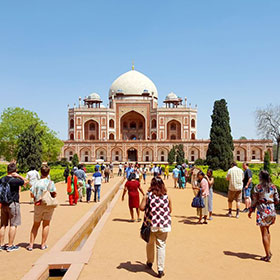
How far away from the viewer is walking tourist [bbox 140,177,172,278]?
13.2 ft

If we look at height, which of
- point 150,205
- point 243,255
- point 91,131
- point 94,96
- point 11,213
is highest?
point 94,96

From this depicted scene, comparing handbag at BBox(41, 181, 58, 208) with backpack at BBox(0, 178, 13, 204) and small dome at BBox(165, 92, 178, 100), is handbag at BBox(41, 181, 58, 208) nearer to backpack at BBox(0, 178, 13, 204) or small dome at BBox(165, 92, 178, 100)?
backpack at BBox(0, 178, 13, 204)

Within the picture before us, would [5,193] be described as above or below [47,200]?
above

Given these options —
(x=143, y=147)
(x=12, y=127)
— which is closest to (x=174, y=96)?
(x=143, y=147)

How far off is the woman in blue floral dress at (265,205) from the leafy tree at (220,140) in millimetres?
14943

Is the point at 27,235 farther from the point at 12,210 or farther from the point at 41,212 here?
the point at 41,212

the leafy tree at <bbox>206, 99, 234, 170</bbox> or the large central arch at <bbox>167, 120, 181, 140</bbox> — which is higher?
the large central arch at <bbox>167, 120, 181, 140</bbox>

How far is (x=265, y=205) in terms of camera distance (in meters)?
4.72

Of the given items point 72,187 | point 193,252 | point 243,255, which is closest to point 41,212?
point 193,252

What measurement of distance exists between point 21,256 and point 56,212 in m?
3.90

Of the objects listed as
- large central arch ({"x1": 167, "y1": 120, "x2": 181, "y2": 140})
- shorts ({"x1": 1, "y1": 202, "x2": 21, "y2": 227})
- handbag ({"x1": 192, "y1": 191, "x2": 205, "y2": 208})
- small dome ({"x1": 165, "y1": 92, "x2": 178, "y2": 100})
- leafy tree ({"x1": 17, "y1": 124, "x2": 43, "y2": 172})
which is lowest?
handbag ({"x1": 192, "y1": 191, "x2": 205, "y2": 208})

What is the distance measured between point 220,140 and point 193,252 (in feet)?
50.7

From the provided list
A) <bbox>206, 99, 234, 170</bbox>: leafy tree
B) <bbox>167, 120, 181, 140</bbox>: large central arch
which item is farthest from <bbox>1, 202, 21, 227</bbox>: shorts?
<bbox>167, 120, 181, 140</bbox>: large central arch

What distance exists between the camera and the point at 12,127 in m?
25.1
